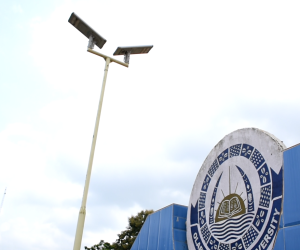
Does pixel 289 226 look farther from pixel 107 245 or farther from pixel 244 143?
pixel 107 245

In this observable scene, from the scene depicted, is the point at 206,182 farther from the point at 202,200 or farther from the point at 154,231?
the point at 154,231

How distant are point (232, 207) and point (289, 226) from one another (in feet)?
12.5

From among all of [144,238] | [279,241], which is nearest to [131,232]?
[144,238]

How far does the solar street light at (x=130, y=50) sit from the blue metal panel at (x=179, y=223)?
10.8 metres

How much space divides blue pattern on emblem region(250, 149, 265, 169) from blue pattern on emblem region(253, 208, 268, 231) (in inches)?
75.1

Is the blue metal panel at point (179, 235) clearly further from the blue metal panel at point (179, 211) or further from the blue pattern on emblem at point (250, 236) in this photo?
the blue pattern on emblem at point (250, 236)

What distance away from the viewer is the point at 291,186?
12.1 m

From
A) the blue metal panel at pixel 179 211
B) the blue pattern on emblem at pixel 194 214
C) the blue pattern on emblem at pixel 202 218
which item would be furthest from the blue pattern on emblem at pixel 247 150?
the blue metal panel at pixel 179 211

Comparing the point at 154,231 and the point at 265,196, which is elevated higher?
the point at 265,196

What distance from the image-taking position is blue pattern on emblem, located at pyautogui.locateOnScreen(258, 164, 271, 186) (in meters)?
13.5

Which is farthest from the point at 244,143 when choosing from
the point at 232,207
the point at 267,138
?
the point at 232,207

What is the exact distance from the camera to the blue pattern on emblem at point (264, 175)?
13.5 meters

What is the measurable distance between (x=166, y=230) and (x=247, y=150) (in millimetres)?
7429

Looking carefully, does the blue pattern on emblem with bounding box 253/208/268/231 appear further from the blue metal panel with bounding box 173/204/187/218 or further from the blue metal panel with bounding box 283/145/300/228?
the blue metal panel with bounding box 173/204/187/218
